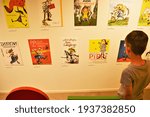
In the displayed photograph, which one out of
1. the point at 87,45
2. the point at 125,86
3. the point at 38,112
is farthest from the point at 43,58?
the point at 38,112

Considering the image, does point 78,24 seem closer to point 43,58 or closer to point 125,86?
point 43,58

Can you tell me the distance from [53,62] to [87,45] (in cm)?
41

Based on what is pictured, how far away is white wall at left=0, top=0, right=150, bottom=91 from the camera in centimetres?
195

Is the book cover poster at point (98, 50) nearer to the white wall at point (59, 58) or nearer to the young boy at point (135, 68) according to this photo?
the white wall at point (59, 58)

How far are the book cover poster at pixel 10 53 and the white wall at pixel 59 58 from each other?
0.16 feet

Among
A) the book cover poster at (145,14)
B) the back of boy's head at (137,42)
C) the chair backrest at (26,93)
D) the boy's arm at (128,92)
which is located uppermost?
the book cover poster at (145,14)

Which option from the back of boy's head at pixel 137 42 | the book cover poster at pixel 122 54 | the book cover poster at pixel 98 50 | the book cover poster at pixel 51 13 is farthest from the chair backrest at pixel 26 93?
the book cover poster at pixel 122 54

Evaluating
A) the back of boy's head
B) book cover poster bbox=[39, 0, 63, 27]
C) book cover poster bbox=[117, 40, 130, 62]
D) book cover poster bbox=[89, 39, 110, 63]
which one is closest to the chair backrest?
the back of boy's head

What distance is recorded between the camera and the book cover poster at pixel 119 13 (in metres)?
1.89

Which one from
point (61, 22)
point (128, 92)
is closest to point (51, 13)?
point (61, 22)

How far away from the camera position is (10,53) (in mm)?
2172

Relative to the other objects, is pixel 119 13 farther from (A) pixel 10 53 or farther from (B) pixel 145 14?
(A) pixel 10 53

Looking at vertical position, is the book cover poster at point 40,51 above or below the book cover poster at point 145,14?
below

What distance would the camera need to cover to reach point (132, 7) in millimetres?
1925
